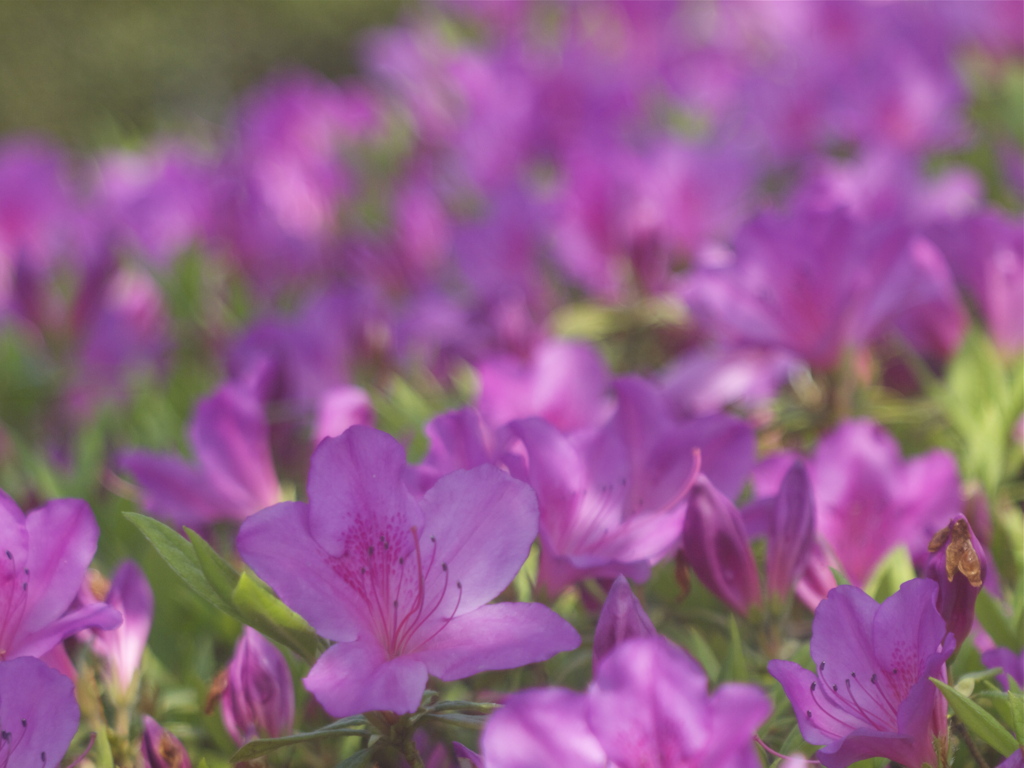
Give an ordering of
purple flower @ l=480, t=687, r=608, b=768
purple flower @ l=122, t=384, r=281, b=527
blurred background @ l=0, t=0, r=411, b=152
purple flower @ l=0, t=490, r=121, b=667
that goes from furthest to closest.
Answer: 1. blurred background @ l=0, t=0, r=411, b=152
2. purple flower @ l=122, t=384, r=281, b=527
3. purple flower @ l=0, t=490, r=121, b=667
4. purple flower @ l=480, t=687, r=608, b=768

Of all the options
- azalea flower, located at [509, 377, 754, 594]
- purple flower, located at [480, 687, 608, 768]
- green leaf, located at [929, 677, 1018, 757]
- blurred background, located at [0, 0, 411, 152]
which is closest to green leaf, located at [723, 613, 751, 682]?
azalea flower, located at [509, 377, 754, 594]

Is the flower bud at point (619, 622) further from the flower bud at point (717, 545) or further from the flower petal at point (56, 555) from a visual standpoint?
the flower petal at point (56, 555)

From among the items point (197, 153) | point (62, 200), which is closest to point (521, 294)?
point (62, 200)

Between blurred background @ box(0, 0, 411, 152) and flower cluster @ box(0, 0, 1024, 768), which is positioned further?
blurred background @ box(0, 0, 411, 152)

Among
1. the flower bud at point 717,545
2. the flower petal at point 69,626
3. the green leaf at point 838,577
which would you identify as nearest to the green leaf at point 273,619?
the flower petal at point 69,626

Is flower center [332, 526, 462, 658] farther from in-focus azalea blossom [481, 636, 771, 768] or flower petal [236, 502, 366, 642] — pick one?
in-focus azalea blossom [481, 636, 771, 768]

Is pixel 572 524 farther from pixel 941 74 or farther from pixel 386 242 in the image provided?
pixel 941 74

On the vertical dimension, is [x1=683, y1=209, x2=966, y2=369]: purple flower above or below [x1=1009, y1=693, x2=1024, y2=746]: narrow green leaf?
above

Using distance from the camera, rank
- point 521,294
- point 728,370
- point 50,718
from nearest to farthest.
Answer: point 50,718, point 728,370, point 521,294
